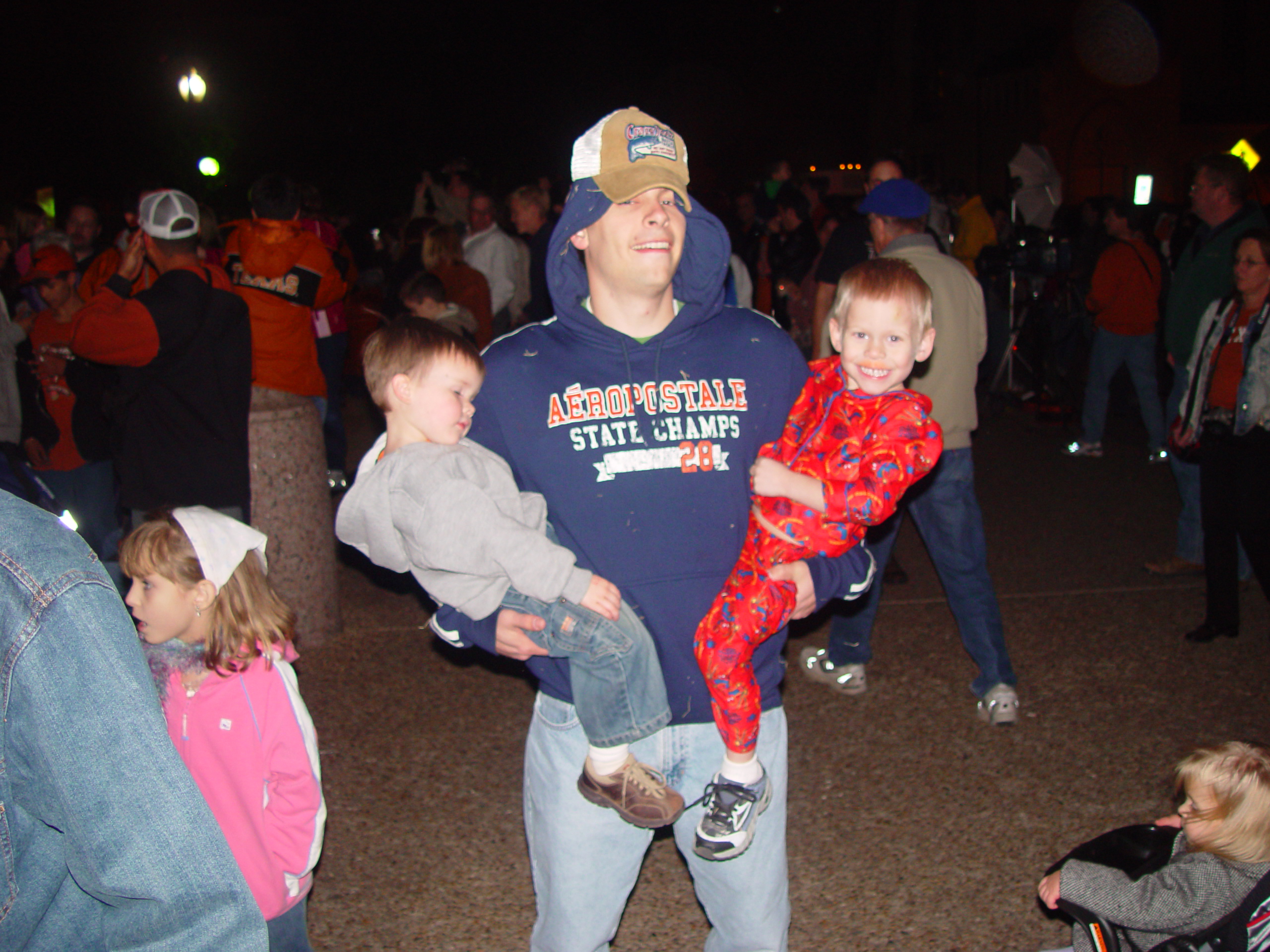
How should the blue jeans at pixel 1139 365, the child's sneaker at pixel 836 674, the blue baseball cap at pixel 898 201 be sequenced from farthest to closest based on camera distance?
the blue jeans at pixel 1139 365 → the child's sneaker at pixel 836 674 → the blue baseball cap at pixel 898 201

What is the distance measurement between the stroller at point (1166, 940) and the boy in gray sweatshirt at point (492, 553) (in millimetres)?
1383

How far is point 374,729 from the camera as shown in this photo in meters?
4.93

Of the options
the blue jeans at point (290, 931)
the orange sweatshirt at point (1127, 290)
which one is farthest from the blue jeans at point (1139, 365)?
the blue jeans at point (290, 931)

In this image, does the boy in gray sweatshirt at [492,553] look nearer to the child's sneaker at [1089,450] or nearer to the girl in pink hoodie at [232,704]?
the girl in pink hoodie at [232,704]

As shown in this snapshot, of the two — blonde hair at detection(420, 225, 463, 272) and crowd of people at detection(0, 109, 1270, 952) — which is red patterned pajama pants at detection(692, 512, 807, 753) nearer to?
crowd of people at detection(0, 109, 1270, 952)

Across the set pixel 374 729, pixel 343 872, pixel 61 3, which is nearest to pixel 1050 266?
pixel 374 729

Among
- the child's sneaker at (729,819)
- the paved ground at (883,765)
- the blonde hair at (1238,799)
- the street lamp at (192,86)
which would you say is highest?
the street lamp at (192,86)

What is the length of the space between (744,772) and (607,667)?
1.40 feet

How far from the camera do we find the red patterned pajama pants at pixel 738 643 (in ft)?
7.58

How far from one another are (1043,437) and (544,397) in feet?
32.2

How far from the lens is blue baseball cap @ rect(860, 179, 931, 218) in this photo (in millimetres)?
5039

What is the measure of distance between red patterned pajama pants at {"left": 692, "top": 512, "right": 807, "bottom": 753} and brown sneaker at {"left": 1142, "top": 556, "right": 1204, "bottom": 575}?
5.26m

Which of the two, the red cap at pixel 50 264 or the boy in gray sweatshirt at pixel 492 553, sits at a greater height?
the red cap at pixel 50 264

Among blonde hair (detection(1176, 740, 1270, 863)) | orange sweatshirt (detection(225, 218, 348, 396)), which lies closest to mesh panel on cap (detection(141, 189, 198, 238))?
orange sweatshirt (detection(225, 218, 348, 396))
